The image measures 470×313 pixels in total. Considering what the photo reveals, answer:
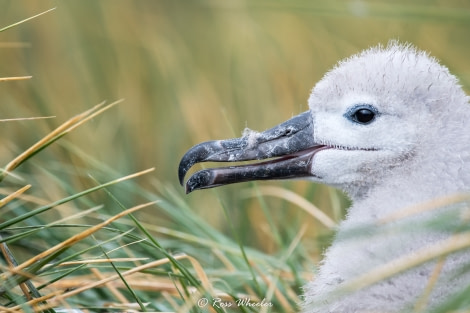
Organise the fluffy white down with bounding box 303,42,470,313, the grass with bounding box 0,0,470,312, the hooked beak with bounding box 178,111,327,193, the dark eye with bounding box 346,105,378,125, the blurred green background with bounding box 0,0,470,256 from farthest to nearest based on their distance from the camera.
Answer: the blurred green background with bounding box 0,0,470,256 → the grass with bounding box 0,0,470,312 → the hooked beak with bounding box 178,111,327,193 → the dark eye with bounding box 346,105,378,125 → the fluffy white down with bounding box 303,42,470,313

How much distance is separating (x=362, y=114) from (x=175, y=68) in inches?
140

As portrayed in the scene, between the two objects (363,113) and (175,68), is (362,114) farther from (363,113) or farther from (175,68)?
(175,68)

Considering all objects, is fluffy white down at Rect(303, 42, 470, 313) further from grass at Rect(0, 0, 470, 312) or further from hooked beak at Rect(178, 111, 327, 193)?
grass at Rect(0, 0, 470, 312)

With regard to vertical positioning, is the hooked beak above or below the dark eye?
below

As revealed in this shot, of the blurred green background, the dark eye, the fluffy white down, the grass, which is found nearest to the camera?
the fluffy white down

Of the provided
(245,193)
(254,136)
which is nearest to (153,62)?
(245,193)

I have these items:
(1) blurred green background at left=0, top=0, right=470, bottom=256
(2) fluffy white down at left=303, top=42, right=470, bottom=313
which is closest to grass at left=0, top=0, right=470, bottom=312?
(1) blurred green background at left=0, top=0, right=470, bottom=256

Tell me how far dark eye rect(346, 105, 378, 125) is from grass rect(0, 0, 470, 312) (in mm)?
418

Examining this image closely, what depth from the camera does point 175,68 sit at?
6316 millimetres

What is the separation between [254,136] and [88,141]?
92.7 inches

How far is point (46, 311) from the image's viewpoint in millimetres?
2596

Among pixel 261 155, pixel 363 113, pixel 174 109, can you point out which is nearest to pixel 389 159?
pixel 363 113

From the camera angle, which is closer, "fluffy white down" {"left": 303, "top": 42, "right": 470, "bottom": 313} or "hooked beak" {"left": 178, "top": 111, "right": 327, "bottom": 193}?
"fluffy white down" {"left": 303, "top": 42, "right": 470, "bottom": 313}

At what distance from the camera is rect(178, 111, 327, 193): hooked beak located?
303cm
